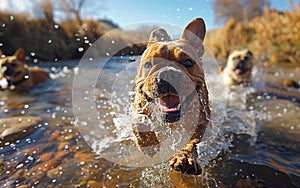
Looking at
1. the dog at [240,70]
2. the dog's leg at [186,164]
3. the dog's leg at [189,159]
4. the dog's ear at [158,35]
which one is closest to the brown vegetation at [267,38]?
the dog at [240,70]

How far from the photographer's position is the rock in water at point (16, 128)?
3.17 m

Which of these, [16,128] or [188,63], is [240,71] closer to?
[188,63]

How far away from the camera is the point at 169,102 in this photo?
222 cm

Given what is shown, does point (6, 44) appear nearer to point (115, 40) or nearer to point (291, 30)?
point (115, 40)

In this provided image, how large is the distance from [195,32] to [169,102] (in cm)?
82

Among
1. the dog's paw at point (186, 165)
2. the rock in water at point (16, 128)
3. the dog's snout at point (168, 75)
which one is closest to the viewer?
the dog's paw at point (186, 165)

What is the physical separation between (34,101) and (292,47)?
11.2m

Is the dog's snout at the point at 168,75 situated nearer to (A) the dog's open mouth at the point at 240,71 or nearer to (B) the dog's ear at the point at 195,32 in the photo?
(B) the dog's ear at the point at 195,32

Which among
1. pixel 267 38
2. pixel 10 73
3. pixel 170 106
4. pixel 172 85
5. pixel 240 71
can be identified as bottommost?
pixel 10 73

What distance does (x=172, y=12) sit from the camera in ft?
7.59

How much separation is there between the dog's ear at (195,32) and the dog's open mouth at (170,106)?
0.70 metres

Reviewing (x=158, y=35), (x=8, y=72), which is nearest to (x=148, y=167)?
(x=158, y=35)

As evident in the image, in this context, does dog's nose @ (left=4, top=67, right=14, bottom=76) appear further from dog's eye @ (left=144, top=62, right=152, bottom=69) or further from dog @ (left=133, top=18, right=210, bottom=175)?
dog's eye @ (left=144, top=62, right=152, bottom=69)

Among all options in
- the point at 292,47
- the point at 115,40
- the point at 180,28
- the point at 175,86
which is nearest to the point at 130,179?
the point at 175,86
